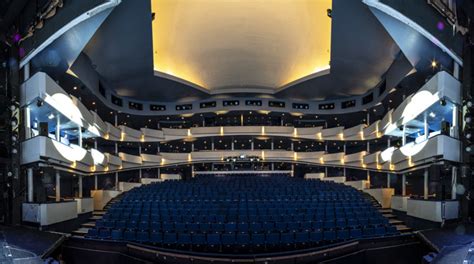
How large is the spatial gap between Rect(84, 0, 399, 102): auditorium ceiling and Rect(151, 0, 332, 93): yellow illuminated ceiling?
0.20 ft

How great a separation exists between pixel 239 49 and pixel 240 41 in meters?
1.11

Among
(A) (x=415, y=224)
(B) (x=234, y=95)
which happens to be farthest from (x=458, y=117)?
(B) (x=234, y=95)

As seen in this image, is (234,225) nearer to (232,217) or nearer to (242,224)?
(242,224)

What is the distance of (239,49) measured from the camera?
86.0ft

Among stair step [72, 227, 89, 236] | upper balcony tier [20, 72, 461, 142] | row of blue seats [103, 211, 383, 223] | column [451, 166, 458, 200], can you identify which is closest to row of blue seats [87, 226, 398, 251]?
row of blue seats [103, 211, 383, 223]

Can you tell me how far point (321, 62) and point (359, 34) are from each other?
979 cm

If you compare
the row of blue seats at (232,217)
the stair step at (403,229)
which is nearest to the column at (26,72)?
the row of blue seats at (232,217)

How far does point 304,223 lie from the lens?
10891 millimetres

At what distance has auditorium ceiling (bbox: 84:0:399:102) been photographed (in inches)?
693

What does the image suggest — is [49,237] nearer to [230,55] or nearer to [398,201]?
Result: [398,201]

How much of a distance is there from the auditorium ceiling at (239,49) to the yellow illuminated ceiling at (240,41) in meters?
0.06

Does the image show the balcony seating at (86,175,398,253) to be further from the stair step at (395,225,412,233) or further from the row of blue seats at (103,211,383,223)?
the stair step at (395,225,412,233)

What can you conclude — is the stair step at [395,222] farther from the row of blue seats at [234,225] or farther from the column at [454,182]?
the row of blue seats at [234,225]

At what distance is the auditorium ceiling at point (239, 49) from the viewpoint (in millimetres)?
17603
